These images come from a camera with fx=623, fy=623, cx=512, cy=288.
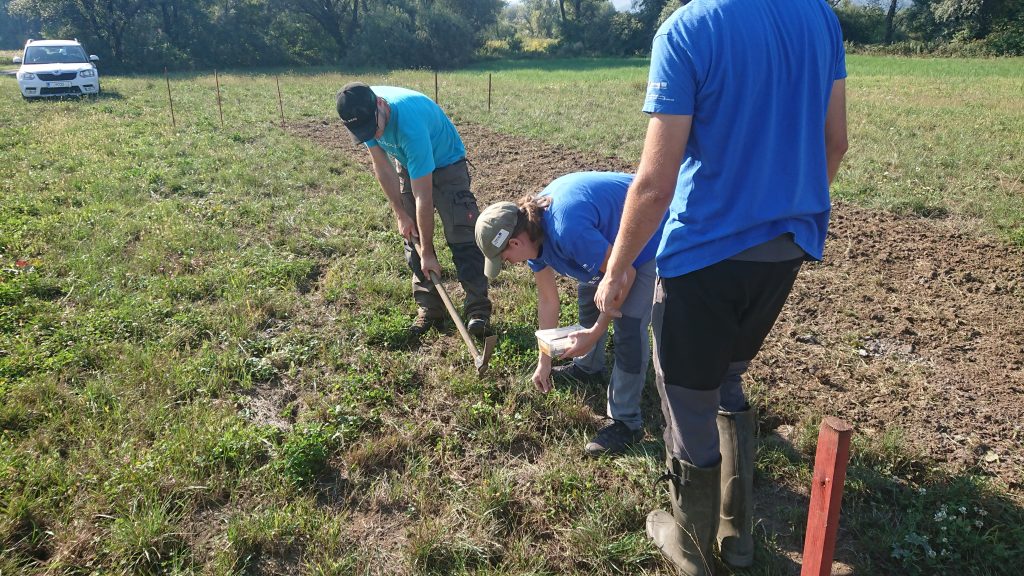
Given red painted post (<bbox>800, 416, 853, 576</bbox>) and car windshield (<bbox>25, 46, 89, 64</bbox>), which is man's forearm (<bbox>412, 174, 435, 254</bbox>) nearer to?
red painted post (<bbox>800, 416, 853, 576</bbox>)

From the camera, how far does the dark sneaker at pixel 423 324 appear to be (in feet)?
15.0

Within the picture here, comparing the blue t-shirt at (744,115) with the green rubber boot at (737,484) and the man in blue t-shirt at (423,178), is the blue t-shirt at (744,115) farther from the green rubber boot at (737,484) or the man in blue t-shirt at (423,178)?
the man in blue t-shirt at (423,178)

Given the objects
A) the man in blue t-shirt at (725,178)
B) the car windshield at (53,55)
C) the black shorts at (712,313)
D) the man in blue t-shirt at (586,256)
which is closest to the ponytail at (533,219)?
the man in blue t-shirt at (586,256)

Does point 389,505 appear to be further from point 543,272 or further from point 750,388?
point 750,388

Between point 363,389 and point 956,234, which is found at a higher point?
point 956,234

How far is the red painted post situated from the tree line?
3365 cm

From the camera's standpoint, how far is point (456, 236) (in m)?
4.54

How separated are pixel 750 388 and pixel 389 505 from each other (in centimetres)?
221

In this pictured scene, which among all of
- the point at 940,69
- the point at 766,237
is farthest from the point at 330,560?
the point at 940,69

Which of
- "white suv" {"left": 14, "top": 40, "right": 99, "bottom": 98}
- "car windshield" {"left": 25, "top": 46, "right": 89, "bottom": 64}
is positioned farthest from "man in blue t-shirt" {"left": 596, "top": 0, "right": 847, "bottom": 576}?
"car windshield" {"left": 25, "top": 46, "right": 89, "bottom": 64}

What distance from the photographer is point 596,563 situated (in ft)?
8.68

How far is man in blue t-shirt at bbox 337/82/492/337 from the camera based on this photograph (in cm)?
396

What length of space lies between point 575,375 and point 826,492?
231 centimetres

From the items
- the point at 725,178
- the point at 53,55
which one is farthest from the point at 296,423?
the point at 53,55
